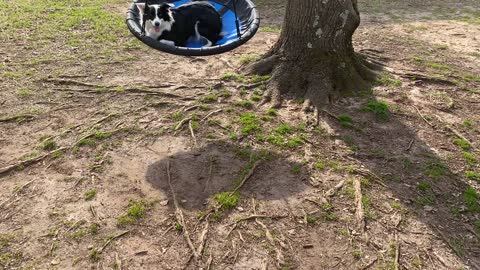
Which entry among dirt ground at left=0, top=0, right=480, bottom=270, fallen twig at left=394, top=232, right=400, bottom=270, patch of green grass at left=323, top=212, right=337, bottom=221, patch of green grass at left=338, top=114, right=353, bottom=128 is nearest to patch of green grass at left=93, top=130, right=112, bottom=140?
dirt ground at left=0, top=0, right=480, bottom=270

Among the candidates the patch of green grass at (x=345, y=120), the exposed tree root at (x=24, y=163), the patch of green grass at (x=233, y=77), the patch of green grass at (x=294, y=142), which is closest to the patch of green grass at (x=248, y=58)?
the patch of green grass at (x=233, y=77)

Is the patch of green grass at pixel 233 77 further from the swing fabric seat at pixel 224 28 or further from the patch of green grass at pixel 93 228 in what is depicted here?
the patch of green grass at pixel 93 228

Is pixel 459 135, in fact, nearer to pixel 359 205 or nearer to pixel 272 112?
pixel 359 205

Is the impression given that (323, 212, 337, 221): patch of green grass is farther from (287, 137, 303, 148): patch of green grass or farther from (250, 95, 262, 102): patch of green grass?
(250, 95, 262, 102): patch of green grass

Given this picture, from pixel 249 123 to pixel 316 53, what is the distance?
1.17 metres

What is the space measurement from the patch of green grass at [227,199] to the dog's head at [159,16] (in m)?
2.09

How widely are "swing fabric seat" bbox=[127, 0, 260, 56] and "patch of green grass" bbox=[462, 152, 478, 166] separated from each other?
2.23m

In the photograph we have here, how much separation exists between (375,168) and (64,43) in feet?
15.7

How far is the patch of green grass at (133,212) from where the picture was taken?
11.1 feet

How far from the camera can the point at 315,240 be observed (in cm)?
330

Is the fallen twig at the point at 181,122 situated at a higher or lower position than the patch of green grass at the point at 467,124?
higher

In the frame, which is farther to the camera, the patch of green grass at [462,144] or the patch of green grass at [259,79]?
the patch of green grass at [259,79]

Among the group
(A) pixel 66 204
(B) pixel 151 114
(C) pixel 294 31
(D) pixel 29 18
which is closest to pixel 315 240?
(A) pixel 66 204

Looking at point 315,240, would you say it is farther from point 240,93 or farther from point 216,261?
point 240,93
